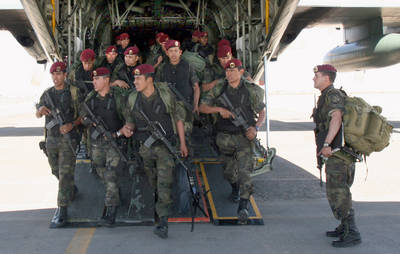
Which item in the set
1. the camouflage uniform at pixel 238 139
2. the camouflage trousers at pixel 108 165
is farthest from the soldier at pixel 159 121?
the camouflage uniform at pixel 238 139

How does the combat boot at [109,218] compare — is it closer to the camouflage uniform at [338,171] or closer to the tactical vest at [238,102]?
the tactical vest at [238,102]

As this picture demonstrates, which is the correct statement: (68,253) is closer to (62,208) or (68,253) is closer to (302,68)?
(62,208)

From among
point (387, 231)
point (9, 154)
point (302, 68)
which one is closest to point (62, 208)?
point (387, 231)

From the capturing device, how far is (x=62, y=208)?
14.5 ft

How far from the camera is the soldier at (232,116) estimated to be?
14.8 feet

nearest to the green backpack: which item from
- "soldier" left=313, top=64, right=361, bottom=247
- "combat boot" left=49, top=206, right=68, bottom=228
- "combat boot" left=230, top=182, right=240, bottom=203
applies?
"soldier" left=313, top=64, right=361, bottom=247

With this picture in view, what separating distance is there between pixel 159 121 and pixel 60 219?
5.06 feet

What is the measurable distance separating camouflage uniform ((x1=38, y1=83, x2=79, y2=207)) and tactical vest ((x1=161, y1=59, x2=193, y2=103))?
1.19m

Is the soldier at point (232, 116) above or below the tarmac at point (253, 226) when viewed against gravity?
above

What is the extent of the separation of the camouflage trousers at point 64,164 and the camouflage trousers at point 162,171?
3.02ft

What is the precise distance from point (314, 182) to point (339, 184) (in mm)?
3106

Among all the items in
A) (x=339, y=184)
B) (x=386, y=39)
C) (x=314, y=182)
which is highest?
(x=386, y=39)

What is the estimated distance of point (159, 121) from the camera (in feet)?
14.1

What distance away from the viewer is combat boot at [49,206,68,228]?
14.2 feet
